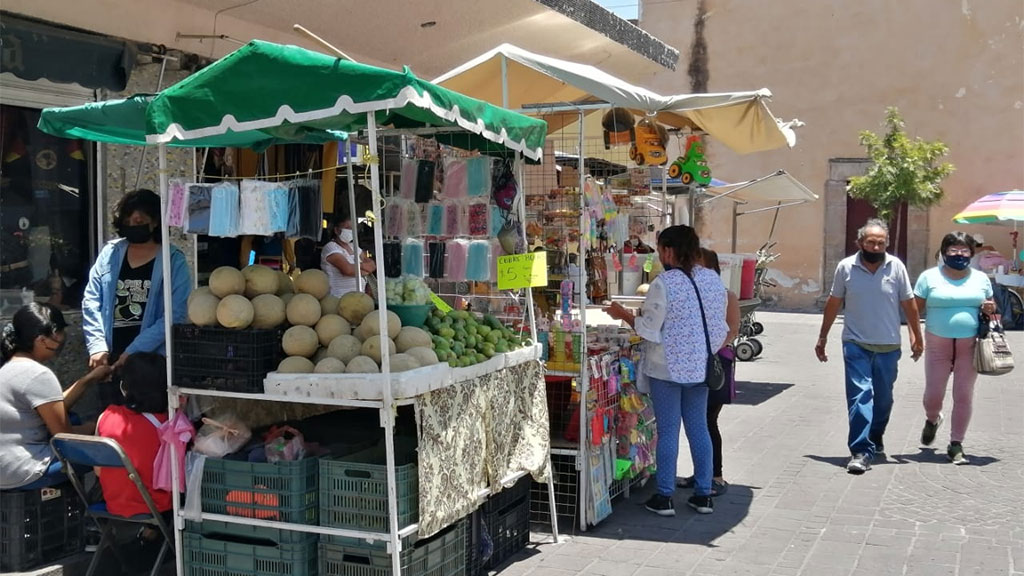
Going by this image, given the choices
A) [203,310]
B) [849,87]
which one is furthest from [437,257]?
[849,87]

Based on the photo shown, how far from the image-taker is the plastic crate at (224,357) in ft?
13.8

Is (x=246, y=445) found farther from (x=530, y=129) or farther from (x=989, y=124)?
(x=989, y=124)


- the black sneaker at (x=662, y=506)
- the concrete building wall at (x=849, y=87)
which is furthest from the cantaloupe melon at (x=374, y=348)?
the concrete building wall at (x=849, y=87)

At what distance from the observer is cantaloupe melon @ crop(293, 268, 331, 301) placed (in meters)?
4.56

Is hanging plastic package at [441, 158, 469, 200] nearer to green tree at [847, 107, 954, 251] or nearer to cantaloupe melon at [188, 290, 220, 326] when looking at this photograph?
cantaloupe melon at [188, 290, 220, 326]

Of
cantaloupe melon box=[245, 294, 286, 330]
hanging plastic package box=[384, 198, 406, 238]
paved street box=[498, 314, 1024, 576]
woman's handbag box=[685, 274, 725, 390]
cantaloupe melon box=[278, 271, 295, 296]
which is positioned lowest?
paved street box=[498, 314, 1024, 576]

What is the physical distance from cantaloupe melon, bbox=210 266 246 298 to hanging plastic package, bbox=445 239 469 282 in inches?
49.7

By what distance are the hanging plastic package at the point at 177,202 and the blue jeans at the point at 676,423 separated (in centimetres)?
290

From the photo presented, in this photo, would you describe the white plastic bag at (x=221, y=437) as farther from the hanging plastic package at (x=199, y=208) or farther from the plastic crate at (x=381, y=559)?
the hanging plastic package at (x=199, y=208)

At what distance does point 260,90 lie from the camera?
3982mm

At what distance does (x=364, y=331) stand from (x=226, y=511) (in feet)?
3.34

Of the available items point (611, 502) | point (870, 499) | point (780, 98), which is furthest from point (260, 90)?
point (780, 98)

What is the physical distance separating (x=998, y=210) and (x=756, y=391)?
10.4 metres

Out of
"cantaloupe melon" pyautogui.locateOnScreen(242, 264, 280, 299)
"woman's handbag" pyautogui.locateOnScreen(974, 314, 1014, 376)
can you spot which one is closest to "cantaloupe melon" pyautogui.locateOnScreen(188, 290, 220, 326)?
"cantaloupe melon" pyautogui.locateOnScreen(242, 264, 280, 299)
